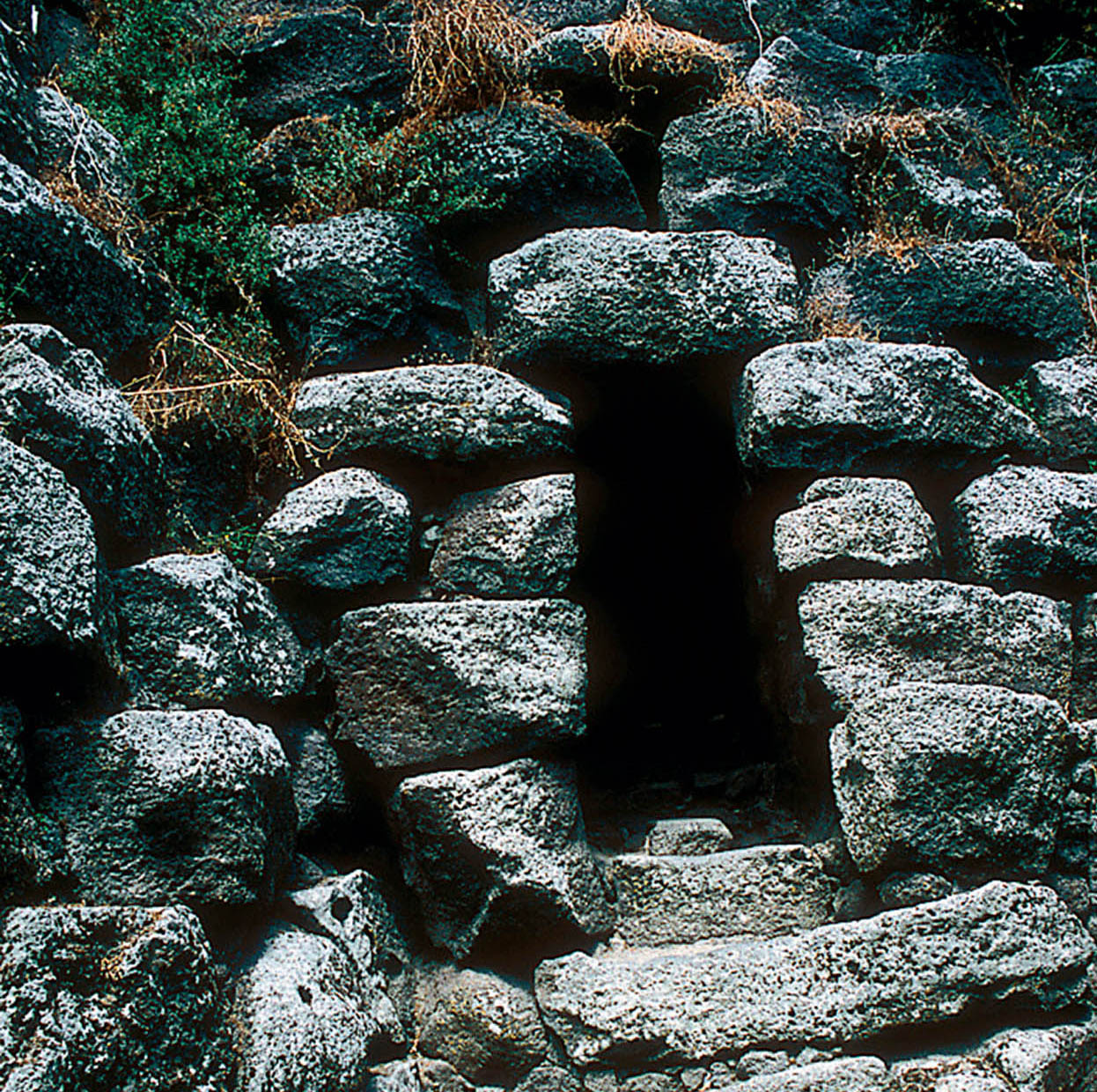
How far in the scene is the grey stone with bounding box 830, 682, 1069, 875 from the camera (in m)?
2.27

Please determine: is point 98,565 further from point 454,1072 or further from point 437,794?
point 454,1072

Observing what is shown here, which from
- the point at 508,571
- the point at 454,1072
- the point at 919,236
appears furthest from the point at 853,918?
the point at 919,236

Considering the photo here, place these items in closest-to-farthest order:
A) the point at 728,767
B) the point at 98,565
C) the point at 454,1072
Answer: the point at 98,565
the point at 454,1072
the point at 728,767

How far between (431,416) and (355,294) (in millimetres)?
498

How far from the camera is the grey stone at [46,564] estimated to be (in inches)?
66.9

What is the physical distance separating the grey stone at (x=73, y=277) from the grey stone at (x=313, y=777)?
3.38ft

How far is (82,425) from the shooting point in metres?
2.05

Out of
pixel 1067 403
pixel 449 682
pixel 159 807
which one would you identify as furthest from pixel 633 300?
pixel 159 807

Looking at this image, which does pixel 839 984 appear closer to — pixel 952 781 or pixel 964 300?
pixel 952 781

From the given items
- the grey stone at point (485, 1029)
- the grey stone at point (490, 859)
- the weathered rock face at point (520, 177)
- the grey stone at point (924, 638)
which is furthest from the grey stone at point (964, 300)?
the grey stone at point (485, 1029)

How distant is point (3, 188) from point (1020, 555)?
2602 mm

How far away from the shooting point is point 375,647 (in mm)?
2414

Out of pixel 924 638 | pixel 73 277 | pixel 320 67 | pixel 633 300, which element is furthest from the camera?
pixel 320 67

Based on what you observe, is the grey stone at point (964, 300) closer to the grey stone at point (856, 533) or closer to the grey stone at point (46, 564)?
the grey stone at point (856, 533)
